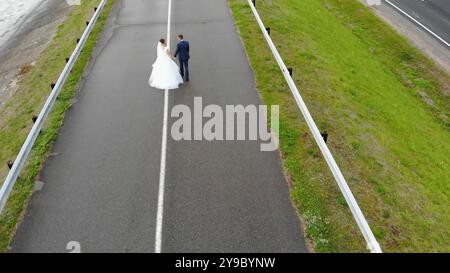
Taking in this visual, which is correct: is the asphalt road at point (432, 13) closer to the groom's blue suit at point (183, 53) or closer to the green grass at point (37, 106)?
the groom's blue suit at point (183, 53)

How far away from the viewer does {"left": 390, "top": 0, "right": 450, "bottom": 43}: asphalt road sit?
29.1 metres

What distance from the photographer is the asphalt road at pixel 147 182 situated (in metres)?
9.32

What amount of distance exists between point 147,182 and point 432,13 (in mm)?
30234

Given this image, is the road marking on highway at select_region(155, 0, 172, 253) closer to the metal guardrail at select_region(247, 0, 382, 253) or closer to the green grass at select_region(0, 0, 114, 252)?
the green grass at select_region(0, 0, 114, 252)

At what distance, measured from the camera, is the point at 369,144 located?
46.5ft

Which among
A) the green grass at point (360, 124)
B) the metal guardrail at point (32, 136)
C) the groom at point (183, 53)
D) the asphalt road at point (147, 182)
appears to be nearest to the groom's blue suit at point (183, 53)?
the groom at point (183, 53)

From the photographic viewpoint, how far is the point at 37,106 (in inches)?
629

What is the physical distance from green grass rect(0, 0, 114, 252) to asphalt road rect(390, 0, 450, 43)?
23695mm

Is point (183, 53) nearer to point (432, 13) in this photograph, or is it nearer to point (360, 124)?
point (360, 124)

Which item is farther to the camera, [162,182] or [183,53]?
[183,53]

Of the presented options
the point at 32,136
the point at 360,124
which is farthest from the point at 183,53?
the point at 360,124

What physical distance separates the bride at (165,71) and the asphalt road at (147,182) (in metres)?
0.44
